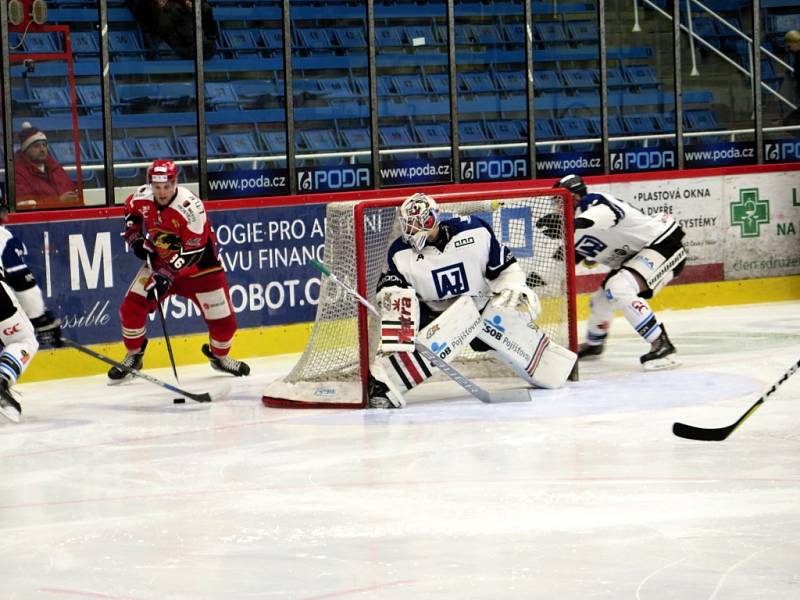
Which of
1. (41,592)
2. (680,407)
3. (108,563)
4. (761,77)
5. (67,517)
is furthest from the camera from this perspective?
(761,77)

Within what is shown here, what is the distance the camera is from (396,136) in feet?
33.3

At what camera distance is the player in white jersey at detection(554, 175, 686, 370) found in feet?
26.1

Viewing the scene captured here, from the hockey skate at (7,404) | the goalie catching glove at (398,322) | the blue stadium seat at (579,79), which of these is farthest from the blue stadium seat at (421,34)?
the hockey skate at (7,404)

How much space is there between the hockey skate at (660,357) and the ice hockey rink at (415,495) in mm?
110

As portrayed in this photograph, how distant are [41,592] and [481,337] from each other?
3.38m

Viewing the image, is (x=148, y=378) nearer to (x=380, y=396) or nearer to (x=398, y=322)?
(x=380, y=396)

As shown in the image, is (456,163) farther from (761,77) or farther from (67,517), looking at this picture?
(67,517)

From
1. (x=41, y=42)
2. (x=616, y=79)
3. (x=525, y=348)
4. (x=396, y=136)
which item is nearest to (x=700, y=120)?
(x=616, y=79)

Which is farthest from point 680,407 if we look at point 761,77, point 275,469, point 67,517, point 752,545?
point 761,77

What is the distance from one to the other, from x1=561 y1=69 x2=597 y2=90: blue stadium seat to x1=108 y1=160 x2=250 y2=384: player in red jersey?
3684 mm

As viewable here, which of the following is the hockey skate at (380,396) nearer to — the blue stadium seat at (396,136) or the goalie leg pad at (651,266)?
the goalie leg pad at (651,266)

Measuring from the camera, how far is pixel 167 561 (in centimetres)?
433

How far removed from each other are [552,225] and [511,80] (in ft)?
9.89

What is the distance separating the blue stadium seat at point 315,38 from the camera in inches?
386
